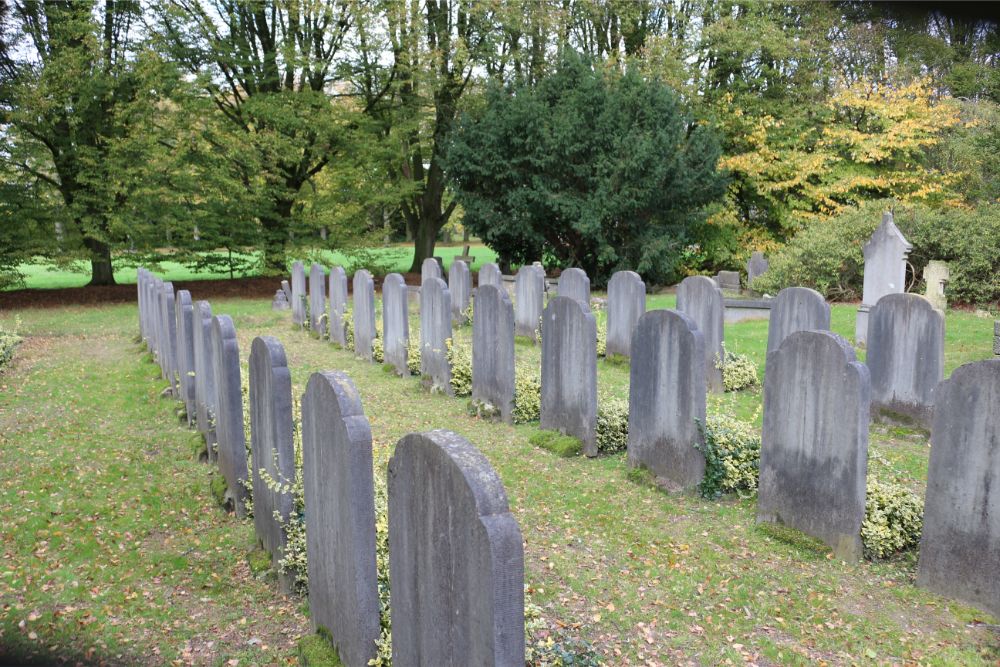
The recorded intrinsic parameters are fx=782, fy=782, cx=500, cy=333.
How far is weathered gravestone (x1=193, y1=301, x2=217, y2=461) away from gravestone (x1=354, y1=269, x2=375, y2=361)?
506cm

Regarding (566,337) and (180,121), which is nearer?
(566,337)

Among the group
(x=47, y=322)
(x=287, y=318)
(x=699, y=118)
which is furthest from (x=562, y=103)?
(x=47, y=322)

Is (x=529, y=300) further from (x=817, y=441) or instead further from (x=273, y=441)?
(x=273, y=441)

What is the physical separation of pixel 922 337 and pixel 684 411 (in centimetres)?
302

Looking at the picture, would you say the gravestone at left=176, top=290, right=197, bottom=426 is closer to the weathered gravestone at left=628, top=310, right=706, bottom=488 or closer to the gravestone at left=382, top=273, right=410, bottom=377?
the gravestone at left=382, top=273, right=410, bottom=377

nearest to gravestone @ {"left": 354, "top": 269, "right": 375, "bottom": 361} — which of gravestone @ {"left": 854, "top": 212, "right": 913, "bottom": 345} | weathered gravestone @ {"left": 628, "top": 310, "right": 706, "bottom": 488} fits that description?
weathered gravestone @ {"left": 628, "top": 310, "right": 706, "bottom": 488}

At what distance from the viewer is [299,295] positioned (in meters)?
16.6

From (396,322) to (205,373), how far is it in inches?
180

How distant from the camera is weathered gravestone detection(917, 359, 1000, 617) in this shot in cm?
444

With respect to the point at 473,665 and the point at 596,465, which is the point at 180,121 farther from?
the point at 473,665

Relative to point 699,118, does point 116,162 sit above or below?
below

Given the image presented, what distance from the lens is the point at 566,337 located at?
301 inches

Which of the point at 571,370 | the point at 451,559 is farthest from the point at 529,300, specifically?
the point at 451,559

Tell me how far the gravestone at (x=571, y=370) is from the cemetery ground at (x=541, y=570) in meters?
0.38
